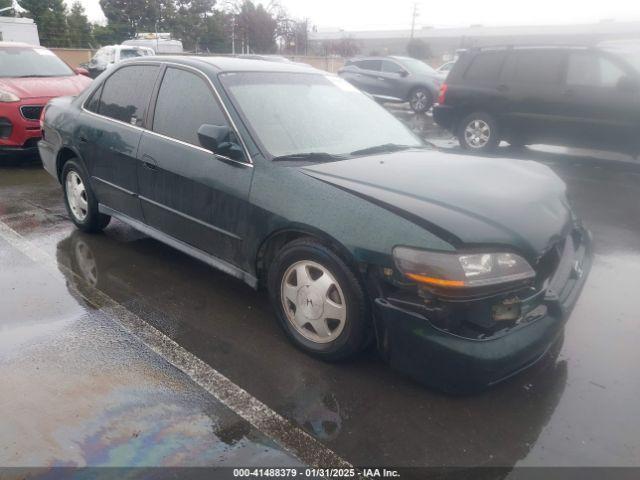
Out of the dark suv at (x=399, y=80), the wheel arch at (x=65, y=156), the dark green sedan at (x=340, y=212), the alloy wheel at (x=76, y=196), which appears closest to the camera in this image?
the dark green sedan at (x=340, y=212)

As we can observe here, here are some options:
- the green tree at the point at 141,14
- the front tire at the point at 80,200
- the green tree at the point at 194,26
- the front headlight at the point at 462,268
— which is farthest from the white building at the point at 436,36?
the front headlight at the point at 462,268

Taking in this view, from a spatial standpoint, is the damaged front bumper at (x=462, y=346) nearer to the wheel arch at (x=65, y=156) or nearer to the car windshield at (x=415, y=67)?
the wheel arch at (x=65, y=156)

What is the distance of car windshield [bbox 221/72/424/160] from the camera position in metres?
3.47

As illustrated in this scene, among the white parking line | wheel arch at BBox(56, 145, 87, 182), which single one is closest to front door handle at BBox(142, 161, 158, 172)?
the white parking line

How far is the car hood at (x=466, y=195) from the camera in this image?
8.60 feet

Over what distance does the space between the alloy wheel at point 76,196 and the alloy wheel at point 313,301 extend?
2.68 m

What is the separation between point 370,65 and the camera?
17.8m

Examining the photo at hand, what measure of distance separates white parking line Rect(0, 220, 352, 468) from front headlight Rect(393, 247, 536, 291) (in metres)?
0.90

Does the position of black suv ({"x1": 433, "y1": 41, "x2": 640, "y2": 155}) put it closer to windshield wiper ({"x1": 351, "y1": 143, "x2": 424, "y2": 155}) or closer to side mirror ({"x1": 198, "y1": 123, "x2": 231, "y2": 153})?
windshield wiper ({"x1": 351, "y1": 143, "x2": 424, "y2": 155})

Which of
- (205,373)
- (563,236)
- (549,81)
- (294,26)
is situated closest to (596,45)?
(549,81)

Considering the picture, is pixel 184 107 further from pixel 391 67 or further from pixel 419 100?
pixel 391 67

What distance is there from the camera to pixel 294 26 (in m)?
43.2

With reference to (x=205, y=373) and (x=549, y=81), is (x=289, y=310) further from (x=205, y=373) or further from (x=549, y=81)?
(x=549, y=81)

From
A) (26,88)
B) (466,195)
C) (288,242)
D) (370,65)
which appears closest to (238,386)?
(288,242)
